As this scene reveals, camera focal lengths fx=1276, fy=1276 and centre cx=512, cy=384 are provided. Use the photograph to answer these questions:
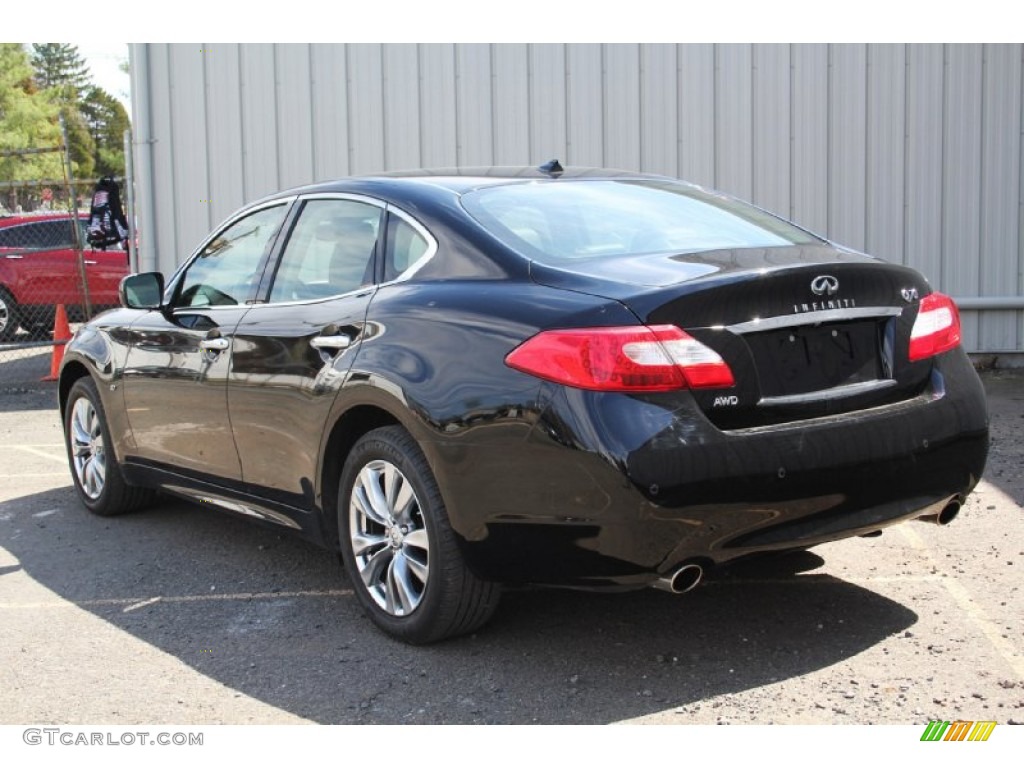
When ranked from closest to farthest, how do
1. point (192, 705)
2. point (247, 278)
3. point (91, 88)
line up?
1. point (192, 705)
2. point (247, 278)
3. point (91, 88)

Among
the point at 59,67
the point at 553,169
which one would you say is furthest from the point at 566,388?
the point at 59,67

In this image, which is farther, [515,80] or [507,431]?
[515,80]

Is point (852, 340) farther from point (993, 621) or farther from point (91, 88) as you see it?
point (91, 88)

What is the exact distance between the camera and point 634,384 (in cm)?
360

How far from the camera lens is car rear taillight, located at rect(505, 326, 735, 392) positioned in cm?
360

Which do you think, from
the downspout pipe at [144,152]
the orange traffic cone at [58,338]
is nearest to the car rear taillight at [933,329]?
the downspout pipe at [144,152]

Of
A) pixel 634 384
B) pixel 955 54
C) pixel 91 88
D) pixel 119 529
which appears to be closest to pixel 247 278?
pixel 119 529

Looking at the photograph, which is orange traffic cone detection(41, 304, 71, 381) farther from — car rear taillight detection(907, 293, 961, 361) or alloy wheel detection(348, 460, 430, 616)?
car rear taillight detection(907, 293, 961, 361)

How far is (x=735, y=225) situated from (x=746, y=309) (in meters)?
0.96

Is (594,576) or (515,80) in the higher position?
(515,80)

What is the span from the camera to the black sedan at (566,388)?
11.9ft

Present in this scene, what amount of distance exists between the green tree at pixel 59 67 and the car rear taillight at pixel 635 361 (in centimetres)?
10830

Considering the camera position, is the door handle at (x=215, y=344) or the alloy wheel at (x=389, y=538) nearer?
the alloy wheel at (x=389, y=538)

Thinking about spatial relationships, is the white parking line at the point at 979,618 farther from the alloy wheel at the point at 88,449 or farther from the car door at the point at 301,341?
the alloy wheel at the point at 88,449
